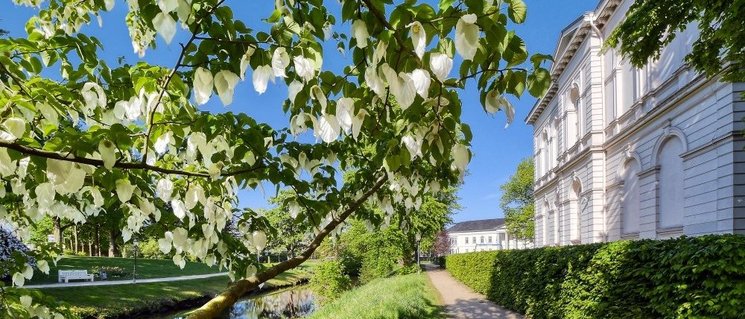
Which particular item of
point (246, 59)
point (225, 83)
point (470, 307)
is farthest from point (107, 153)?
point (470, 307)

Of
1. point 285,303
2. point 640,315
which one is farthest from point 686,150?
point 285,303

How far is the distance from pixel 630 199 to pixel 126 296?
24.8 metres

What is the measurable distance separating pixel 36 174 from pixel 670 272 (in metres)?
7.52

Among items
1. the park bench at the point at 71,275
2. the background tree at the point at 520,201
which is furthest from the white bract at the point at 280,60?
the background tree at the point at 520,201

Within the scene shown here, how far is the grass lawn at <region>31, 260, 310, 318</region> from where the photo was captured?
19172mm

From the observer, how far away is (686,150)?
50.1 ft

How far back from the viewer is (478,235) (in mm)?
119188

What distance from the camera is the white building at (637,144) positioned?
43.4ft

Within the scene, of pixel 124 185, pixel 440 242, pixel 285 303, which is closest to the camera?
pixel 124 185

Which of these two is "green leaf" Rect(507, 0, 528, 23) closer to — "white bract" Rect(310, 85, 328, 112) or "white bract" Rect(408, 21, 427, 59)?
"white bract" Rect(408, 21, 427, 59)

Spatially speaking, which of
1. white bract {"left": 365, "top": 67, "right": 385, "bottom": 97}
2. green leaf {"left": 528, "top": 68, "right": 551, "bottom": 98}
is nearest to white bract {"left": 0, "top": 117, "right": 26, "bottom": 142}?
white bract {"left": 365, "top": 67, "right": 385, "bottom": 97}

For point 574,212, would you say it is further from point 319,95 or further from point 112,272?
point 112,272

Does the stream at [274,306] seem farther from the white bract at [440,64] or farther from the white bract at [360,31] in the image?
the white bract at [440,64]

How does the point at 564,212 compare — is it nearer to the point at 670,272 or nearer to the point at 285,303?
the point at 285,303
